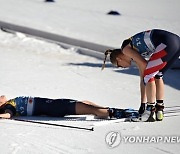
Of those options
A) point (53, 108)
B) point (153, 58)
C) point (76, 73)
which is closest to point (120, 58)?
point (153, 58)

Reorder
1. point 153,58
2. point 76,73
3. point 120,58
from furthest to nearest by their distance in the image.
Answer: point 76,73 → point 120,58 → point 153,58

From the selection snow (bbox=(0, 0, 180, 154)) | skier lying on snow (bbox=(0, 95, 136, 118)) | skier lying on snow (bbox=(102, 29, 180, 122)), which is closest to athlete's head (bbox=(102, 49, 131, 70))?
skier lying on snow (bbox=(102, 29, 180, 122))

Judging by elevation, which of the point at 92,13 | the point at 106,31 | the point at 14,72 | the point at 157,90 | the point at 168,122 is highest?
the point at 92,13

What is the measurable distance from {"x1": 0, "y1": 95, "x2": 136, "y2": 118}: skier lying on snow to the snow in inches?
3.7

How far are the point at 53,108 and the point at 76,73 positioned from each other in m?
2.43

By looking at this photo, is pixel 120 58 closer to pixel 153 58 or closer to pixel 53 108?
pixel 153 58

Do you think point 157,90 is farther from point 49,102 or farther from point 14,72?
point 14,72

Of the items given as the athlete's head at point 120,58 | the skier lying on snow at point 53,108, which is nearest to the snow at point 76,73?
the skier lying on snow at point 53,108

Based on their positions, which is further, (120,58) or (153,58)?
(120,58)

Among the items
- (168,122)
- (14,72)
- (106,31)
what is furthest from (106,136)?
(106,31)

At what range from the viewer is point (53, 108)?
14.6 feet

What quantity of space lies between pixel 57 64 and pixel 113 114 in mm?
3257

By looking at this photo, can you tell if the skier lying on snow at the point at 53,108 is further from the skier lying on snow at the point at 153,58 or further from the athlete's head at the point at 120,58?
the athlete's head at the point at 120,58

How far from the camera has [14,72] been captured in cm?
677
